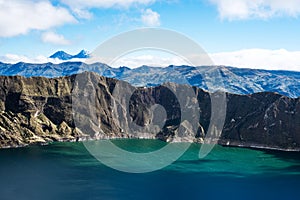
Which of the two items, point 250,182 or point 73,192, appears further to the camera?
point 250,182

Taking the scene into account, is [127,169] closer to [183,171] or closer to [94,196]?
[183,171]

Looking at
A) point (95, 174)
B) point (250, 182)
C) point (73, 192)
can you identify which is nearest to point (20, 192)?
point (73, 192)

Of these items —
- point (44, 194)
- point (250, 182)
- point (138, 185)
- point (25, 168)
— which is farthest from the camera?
point (25, 168)

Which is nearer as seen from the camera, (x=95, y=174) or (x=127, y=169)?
(x=95, y=174)

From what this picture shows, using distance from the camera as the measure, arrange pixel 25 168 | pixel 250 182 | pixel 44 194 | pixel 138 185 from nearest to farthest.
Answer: pixel 44 194 < pixel 138 185 < pixel 250 182 < pixel 25 168

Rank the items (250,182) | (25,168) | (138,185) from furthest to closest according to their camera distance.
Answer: (25,168) < (250,182) < (138,185)

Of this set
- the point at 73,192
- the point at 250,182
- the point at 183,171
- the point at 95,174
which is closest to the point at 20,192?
the point at 73,192

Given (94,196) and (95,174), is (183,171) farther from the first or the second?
(94,196)

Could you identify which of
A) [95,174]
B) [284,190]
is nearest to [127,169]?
[95,174]
